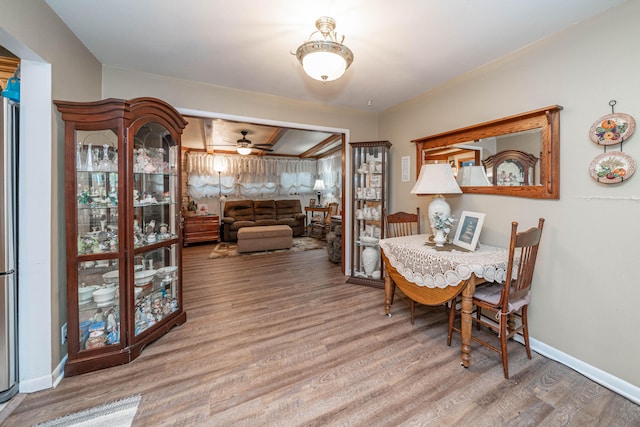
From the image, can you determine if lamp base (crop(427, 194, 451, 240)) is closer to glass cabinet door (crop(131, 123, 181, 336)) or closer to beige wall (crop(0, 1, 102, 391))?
glass cabinet door (crop(131, 123, 181, 336))

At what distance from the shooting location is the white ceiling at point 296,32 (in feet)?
5.19

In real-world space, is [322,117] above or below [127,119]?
above

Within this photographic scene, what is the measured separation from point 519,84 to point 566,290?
1.62 m

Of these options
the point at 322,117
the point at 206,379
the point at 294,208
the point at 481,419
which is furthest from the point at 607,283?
the point at 294,208

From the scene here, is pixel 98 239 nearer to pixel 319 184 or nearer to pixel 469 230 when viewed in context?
pixel 469 230

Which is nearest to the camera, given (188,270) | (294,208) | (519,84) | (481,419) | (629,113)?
(481,419)

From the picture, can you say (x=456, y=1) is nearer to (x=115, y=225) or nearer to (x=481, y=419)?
(x=481, y=419)

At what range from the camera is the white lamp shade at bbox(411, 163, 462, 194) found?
228 cm

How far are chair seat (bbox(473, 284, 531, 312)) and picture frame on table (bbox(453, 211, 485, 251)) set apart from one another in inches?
13.0

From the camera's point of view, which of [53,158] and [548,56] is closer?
[53,158]

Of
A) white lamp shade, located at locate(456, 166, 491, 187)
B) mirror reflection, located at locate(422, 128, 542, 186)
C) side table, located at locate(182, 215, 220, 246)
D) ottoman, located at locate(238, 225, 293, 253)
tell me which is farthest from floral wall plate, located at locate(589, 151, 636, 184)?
side table, located at locate(182, 215, 220, 246)

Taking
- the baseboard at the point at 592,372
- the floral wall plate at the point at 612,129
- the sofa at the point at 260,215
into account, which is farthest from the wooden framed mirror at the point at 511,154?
the sofa at the point at 260,215

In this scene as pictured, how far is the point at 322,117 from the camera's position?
3.34m

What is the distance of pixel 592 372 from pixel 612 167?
133 centimetres
